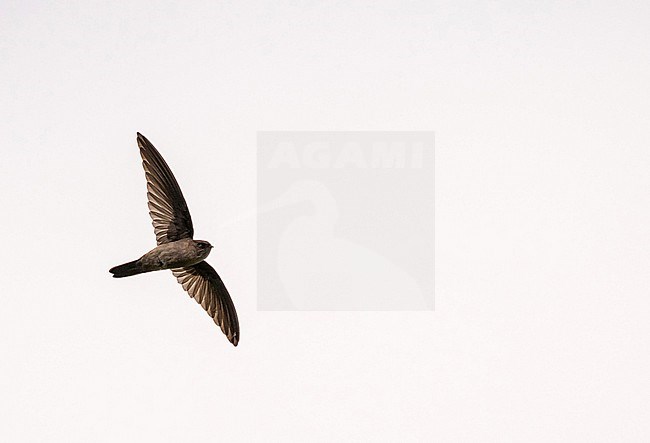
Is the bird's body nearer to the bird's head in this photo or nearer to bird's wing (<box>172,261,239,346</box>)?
the bird's head

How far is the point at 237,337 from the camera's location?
6664mm

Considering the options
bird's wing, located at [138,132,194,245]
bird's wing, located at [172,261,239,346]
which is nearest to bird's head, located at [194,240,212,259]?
bird's wing, located at [138,132,194,245]

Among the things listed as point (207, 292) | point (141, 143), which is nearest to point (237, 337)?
point (207, 292)

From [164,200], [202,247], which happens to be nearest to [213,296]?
[202,247]

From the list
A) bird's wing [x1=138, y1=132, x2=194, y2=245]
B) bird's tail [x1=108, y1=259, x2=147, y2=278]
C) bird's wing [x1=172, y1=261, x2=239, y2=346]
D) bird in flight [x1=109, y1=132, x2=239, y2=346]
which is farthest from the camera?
bird's wing [x1=172, y1=261, x2=239, y2=346]

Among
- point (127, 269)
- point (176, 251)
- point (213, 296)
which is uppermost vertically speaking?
point (176, 251)

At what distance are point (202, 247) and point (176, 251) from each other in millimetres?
205

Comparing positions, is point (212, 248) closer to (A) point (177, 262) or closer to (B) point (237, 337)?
(A) point (177, 262)

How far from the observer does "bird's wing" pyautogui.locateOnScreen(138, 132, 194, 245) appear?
643 cm

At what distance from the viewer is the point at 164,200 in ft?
21.2

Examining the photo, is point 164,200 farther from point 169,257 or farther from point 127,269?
point 127,269

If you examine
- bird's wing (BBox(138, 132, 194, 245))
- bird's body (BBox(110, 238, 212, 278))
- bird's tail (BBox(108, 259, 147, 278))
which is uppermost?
bird's wing (BBox(138, 132, 194, 245))

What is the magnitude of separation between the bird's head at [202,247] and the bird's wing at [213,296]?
613 millimetres

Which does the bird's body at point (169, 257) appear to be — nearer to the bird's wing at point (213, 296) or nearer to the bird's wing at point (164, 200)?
the bird's wing at point (164, 200)
